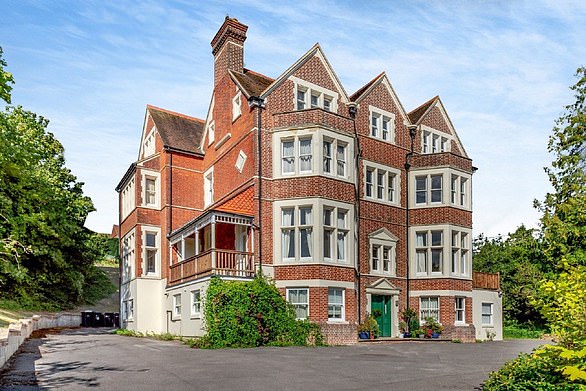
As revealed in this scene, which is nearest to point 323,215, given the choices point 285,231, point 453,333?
point 285,231

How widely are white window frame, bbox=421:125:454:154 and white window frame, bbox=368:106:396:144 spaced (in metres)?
2.34

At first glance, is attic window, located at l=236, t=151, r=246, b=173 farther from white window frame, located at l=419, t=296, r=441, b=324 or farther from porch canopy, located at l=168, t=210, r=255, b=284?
white window frame, located at l=419, t=296, r=441, b=324

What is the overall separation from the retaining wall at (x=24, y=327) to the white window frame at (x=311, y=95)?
14.9 metres

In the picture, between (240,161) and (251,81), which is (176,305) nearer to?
(240,161)

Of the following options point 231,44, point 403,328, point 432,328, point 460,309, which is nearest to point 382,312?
point 403,328

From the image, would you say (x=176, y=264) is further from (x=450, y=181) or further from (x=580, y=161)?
(x=580, y=161)

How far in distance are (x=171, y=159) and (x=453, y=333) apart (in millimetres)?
17576

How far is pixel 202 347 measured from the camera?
2120 centimetres

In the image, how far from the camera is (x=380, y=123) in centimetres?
3033

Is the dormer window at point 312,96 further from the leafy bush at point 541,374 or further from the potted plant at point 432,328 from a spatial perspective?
A: the leafy bush at point 541,374

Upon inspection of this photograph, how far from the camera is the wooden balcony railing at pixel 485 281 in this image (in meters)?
31.8

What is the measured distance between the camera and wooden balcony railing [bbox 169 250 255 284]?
76.4 feet

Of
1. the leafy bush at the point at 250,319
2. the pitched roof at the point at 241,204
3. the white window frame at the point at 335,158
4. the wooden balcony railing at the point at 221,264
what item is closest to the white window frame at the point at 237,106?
the pitched roof at the point at 241,204

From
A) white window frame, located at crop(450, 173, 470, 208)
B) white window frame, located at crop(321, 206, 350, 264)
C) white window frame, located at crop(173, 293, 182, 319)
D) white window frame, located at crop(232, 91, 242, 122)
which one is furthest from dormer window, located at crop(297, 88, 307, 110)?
white window frame, located at crop(173, 293, 182, 319)
